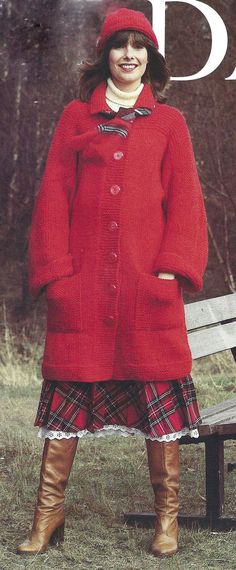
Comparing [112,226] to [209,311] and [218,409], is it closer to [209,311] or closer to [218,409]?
[218,409]

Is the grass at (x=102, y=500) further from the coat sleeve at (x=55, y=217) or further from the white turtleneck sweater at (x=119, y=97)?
the white turtleneck sweater at (x=119, y=97)

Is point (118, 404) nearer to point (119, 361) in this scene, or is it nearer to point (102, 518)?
point (119, 361)

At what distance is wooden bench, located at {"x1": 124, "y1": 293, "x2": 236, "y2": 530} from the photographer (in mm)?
3980

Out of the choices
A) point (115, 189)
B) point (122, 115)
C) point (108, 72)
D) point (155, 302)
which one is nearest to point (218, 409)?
point (155, 302)

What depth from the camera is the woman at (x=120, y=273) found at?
12.2 feet

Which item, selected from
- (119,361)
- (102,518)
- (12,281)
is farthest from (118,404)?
(12,281)

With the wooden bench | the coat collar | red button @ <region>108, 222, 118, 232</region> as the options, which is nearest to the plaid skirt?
the wooden bench

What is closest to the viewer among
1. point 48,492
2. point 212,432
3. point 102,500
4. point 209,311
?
point 48,492

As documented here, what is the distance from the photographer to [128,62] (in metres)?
3.75

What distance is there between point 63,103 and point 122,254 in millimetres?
6243

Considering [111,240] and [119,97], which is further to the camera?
[119,97]

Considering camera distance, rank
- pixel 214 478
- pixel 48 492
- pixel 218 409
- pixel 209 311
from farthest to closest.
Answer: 1. pixel 209 311
2. pixel 218 409
3. pixel 214 478
4. pixel 48 492

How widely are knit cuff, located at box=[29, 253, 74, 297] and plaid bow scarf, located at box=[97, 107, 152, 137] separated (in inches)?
17.3

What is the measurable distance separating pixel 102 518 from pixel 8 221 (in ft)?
19.0
